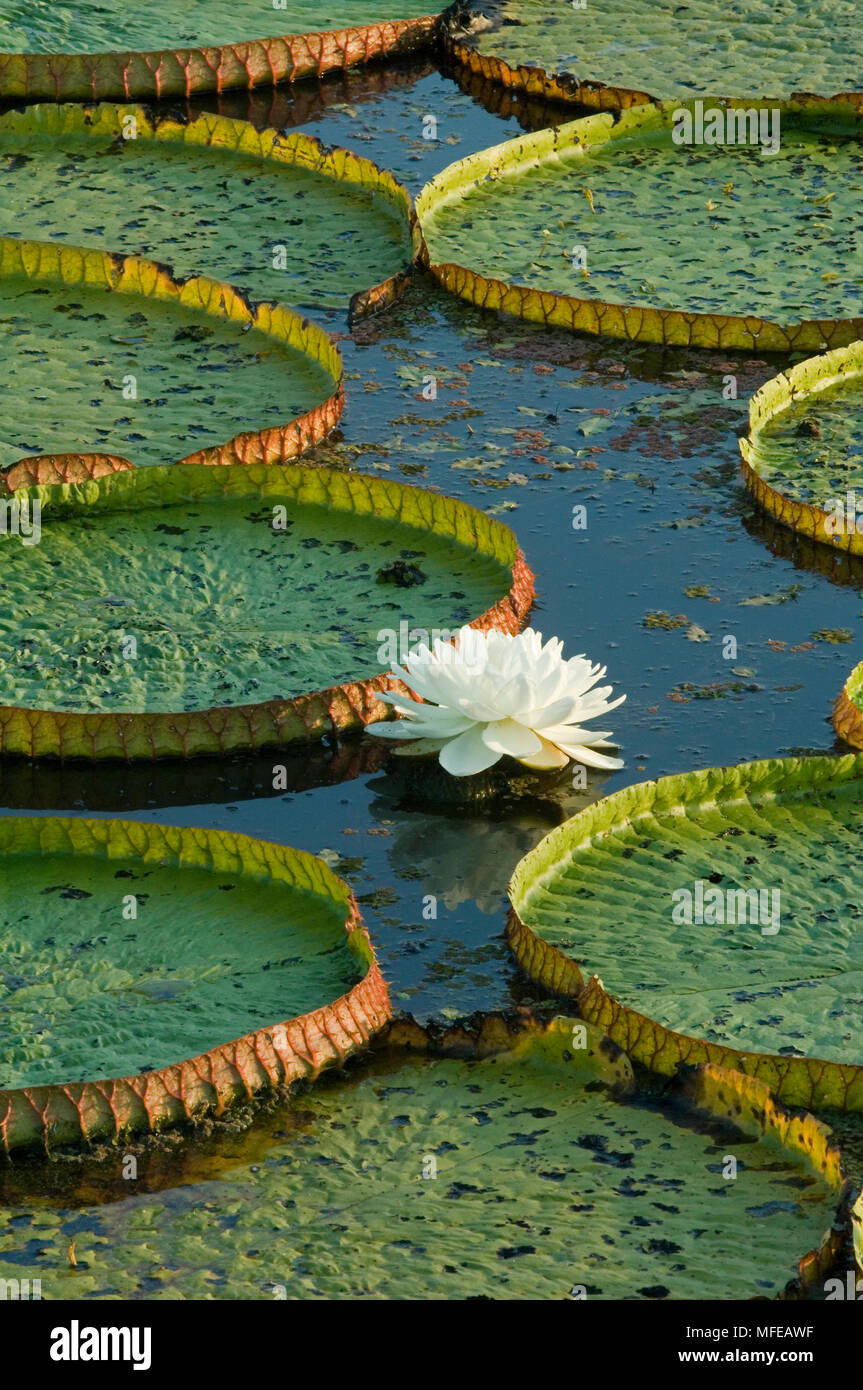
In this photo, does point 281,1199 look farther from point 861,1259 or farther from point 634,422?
point 634,422

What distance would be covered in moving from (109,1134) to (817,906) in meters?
1.37

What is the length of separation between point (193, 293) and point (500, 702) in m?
2.49

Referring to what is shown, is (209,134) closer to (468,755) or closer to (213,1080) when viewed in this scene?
(468,755)

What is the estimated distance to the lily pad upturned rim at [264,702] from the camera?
14.4ft

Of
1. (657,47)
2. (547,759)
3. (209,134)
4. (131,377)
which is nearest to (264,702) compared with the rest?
(547,759)

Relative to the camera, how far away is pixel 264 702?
174 inches

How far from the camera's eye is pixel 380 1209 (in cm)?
310

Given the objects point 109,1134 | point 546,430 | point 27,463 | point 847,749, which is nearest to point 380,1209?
point 109,1134

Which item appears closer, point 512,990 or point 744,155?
point 512,990

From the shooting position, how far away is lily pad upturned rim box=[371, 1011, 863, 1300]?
9.72ft

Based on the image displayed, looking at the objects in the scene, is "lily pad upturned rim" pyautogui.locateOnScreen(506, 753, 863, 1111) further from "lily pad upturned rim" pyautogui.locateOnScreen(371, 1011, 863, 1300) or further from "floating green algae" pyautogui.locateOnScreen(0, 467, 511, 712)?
"floating green algae" pyautogui.locateOnScreen(0, 467, 511, 712)

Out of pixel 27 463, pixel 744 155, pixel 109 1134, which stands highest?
pixel 744 155

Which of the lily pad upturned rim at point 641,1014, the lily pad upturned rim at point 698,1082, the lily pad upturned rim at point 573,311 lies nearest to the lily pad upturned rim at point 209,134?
the lily pad upturned rim at point 573,311

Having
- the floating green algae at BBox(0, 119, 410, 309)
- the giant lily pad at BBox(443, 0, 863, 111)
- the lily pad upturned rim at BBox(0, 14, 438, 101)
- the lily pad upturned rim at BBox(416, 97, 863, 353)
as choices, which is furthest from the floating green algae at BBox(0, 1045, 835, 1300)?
the lily pad upturned rim at BBox(0, 14, 438, 101)
